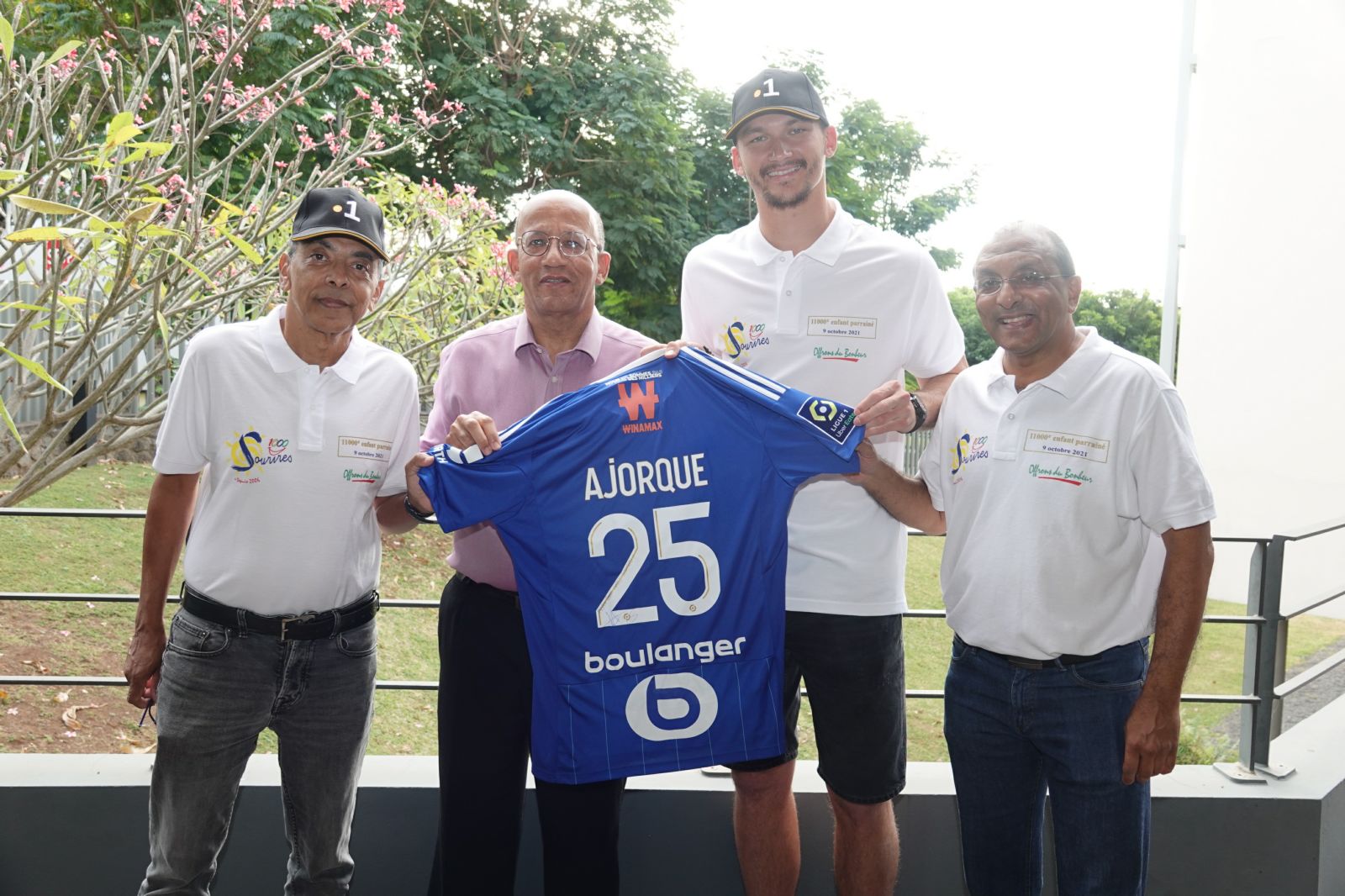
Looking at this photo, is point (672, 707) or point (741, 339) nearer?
point (672, 707)

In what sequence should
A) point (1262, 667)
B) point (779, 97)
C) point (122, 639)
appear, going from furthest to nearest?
point (122, 639)
point (1262, 667)
point (779, 97)

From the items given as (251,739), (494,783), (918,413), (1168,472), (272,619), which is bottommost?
(494,783)

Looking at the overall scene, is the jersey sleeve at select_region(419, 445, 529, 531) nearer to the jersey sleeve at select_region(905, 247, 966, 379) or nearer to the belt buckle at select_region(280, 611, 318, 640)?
the belt buckle at select_region(280, 611, 318, 640)

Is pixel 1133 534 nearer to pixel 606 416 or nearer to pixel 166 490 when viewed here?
pixel 606 416

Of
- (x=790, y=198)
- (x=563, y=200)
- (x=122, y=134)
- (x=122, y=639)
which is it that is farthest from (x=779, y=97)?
(x=122, y=639)

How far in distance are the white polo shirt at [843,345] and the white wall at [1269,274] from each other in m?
9.95

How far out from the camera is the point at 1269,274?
1148 centimetres

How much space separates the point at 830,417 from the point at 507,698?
114 cm

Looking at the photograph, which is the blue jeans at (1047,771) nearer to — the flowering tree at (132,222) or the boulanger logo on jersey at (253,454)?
the boulanger logo on jersey at (253,454)

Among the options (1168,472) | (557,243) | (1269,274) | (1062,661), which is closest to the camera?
(1168,472)

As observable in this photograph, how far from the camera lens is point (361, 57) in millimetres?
5105

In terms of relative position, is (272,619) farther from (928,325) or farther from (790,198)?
(928,325)

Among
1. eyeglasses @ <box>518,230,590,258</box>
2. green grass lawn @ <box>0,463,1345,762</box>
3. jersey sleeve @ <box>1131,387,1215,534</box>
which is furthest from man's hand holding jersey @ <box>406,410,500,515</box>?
green grass lawn @ <box>0,463,1345,762</box>

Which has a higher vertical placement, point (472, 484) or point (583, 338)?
point (583, 338)
